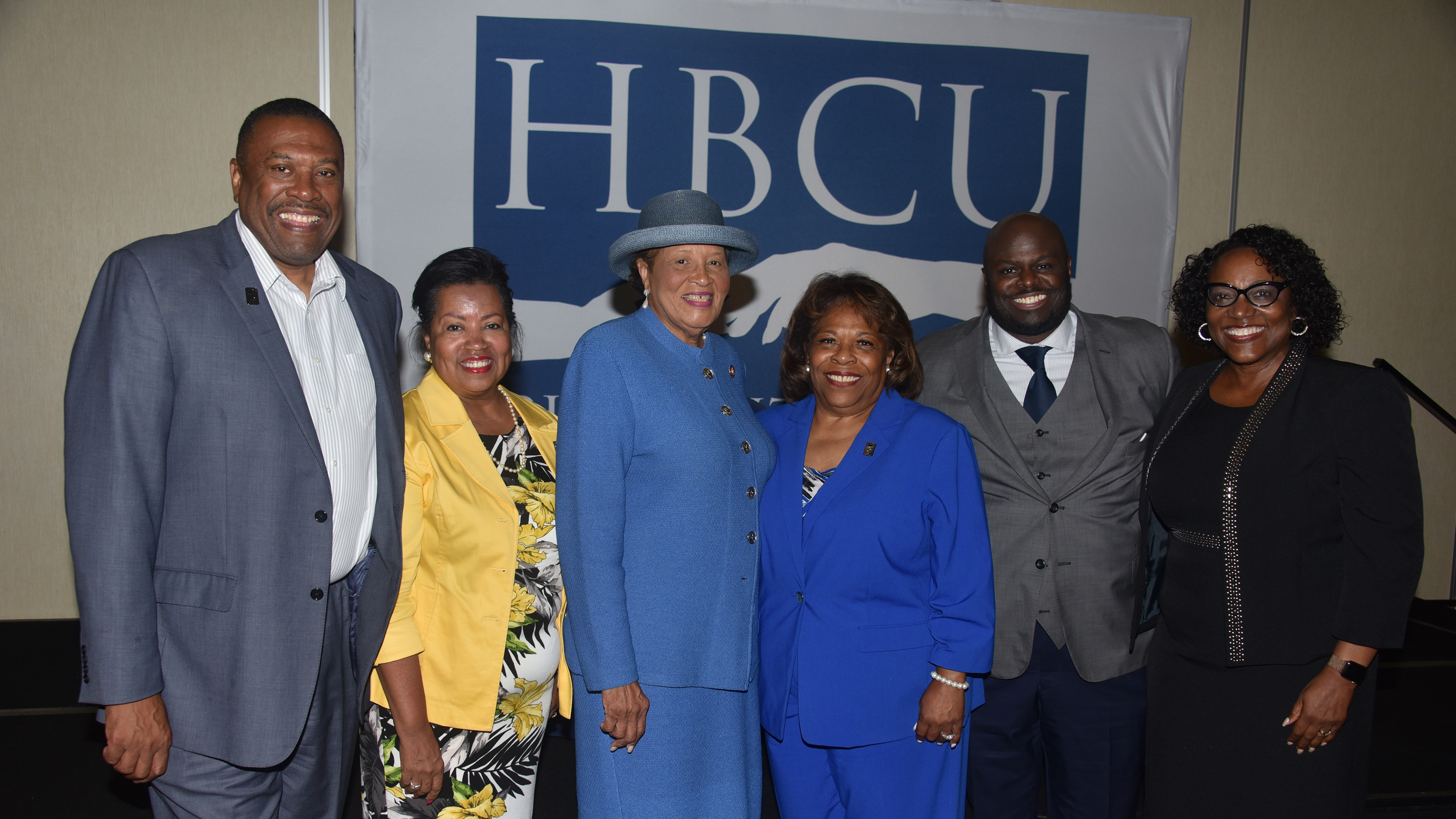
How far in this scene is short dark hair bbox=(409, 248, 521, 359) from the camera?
215 centimetres

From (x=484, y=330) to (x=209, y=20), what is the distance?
3231 millimetres

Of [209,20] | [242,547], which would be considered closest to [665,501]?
[242,547]

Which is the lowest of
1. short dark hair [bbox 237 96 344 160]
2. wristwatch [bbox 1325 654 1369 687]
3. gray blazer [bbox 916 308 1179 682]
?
wristwatch [bbox 1325 654 1369 687]

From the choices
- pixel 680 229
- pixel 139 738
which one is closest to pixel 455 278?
pixel 680 229

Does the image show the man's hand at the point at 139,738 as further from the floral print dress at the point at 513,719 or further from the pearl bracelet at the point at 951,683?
the pearl bracelet at the point at 951,683

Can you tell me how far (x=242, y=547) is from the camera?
1.69 m

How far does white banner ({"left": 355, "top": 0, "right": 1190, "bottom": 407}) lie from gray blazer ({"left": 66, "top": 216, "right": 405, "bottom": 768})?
245 centimetres

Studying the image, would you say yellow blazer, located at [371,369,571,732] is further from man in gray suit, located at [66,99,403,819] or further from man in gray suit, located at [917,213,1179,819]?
man in gray suit, located at [917,213,1179,819]

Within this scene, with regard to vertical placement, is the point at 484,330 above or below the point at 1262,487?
above

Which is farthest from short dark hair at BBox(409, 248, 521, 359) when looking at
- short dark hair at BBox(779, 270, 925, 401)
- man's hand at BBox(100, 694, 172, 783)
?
man's hand at BBox(100, 694, 172, 783)

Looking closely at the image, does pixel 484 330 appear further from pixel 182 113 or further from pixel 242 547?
pixel 182 113

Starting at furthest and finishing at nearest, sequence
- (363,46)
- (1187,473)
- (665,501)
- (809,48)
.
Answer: (809,48) → (363,46) → (1187,473) → (665,501)

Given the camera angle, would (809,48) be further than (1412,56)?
No

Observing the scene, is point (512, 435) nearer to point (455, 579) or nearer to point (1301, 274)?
point (455, 579)
